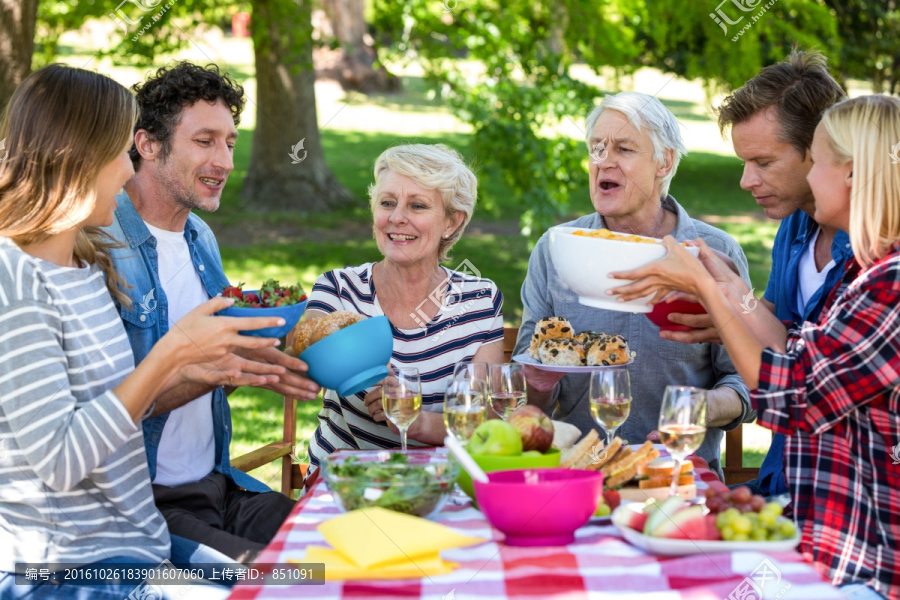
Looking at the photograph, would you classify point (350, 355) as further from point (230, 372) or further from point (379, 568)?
point (379, 568)

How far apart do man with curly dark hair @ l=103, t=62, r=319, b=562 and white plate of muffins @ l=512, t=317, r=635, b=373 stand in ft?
3.56

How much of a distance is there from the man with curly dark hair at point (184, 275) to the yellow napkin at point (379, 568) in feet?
3.41

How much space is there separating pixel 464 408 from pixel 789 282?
4.89 feet

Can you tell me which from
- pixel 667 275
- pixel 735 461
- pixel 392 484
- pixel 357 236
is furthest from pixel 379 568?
pixel 357 236

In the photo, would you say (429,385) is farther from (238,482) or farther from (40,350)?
(40,350)

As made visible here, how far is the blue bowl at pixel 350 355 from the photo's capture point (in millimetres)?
2605

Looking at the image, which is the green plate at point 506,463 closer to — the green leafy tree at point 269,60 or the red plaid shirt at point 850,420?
the red plaid shirt at point 850,420

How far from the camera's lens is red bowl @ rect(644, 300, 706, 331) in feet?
9.37

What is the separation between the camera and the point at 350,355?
2611mm

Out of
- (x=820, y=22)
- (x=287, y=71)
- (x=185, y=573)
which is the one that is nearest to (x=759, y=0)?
(x=820, y=22)

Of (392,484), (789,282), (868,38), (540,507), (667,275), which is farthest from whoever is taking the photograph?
(868,38)

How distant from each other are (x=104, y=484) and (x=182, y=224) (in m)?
1.31

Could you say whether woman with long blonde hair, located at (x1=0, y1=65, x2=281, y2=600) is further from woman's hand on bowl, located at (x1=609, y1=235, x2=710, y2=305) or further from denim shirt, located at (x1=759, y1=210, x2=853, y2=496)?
denim shirt, located at (x1=759, y1=210, x2=853, y2=496)

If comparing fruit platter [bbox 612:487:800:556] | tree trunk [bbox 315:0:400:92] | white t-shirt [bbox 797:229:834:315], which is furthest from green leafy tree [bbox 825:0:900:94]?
fruit platter [bbox 612:487:800:556]
